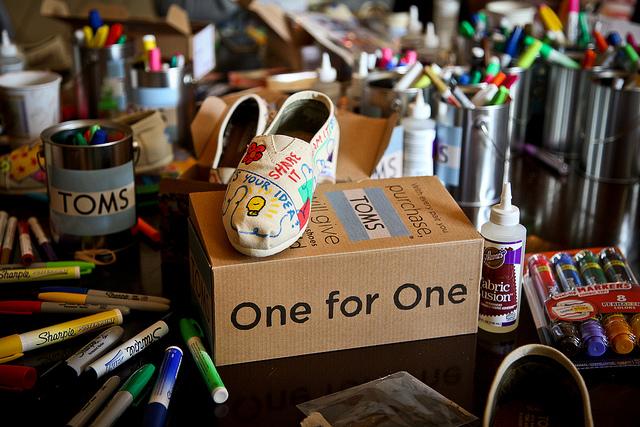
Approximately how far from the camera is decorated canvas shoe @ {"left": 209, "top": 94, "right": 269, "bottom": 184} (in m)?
1.11

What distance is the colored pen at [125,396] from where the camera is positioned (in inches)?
30.6

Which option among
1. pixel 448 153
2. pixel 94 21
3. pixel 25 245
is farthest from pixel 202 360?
pixel 94 21

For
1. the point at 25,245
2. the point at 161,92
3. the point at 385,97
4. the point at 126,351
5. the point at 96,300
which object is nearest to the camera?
the point at 126,351

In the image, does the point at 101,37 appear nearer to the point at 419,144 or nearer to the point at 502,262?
the point at 419,144

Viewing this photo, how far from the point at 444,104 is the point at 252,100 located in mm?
314

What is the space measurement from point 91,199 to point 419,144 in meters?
0.49

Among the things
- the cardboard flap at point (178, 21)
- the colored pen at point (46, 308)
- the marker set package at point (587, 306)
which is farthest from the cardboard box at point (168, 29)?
the marker set package at point (587, 306)

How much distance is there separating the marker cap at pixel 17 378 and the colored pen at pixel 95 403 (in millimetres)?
75

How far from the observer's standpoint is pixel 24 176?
4.40ft

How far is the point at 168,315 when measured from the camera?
3.20ft

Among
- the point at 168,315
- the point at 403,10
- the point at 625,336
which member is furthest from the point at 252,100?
the point at 403,10

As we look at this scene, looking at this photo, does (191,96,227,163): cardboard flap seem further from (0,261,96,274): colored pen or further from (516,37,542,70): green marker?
(516,37,542,70): green marker

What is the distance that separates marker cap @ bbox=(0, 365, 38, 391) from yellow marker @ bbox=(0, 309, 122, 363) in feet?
0.13

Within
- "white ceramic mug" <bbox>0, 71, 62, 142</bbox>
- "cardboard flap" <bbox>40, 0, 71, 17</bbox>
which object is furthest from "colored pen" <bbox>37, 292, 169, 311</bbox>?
"cardboard flap" <bbox>40, 0, 71, 17</bbox>
